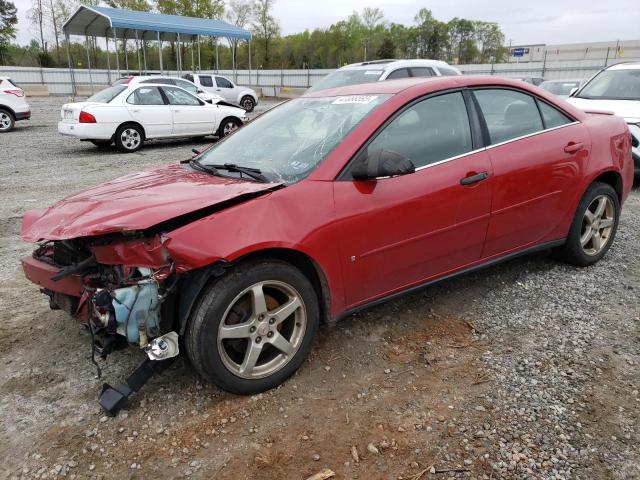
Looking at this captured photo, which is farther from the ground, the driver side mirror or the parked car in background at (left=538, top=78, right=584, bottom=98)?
the parked car in background at (left=538, top=78, right=584, bottom=98)

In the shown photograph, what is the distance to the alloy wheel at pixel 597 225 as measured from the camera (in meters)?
4.29

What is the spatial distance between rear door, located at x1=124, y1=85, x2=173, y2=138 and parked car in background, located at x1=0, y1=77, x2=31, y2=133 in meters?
5.22

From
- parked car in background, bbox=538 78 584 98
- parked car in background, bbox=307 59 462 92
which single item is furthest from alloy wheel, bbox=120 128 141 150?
parked car in background, bbox=538 78 584 98

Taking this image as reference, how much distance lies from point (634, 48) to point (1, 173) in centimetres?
7023

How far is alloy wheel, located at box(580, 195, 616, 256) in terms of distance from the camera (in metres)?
4.29

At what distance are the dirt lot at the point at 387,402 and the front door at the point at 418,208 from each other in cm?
45

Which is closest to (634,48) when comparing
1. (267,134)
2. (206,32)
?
(206,32)

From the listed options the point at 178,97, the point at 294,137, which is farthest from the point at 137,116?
the point at 294,137

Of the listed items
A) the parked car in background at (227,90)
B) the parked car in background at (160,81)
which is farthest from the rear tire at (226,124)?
the parked car in background at (227,90)

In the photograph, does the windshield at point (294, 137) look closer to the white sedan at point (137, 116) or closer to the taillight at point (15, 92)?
the white sedan at point (137, 116)

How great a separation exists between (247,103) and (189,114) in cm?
1117

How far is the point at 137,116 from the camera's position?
11359mm

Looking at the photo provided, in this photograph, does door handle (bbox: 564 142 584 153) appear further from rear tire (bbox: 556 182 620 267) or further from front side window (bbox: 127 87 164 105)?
front side window (bbox: 127 87 164 105)

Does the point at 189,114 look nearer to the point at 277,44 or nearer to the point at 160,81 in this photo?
the point at 160,81
